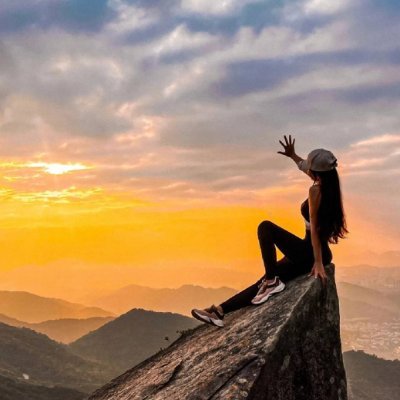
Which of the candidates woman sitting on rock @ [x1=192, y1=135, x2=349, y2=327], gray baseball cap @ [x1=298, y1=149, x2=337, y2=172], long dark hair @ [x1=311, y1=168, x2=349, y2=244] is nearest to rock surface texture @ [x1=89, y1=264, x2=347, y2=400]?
woman sitting on rock @ [x1=192, y1=135, x2=349, y2=327]

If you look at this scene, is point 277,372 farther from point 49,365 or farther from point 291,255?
point 49,365

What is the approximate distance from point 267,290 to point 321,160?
282cm

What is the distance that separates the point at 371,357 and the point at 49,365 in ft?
353

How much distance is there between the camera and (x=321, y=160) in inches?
373

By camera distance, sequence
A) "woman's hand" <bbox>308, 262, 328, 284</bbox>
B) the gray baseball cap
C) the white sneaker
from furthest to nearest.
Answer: the white sneaker < "woman's hand" <bbox>308, 262, 328, 284</bbox> < the gray baseball cap

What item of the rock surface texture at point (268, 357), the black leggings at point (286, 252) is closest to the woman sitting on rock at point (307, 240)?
the black leggings at point (286, 252)

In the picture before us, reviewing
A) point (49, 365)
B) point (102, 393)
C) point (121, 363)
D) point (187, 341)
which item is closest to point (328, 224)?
point (187, 341)

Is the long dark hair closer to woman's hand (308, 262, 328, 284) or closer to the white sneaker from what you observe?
woman's hand (308, 262, 328, 284)

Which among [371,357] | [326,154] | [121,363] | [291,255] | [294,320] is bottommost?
[371,357]

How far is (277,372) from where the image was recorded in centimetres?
841

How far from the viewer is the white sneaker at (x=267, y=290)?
9.98 m

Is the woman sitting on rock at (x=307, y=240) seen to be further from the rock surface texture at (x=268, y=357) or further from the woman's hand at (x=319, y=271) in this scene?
the rock surface texture at (x=268, y=357)

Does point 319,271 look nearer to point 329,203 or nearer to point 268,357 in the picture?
point 329,203

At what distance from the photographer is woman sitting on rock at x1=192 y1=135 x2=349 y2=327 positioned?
31.1ft
